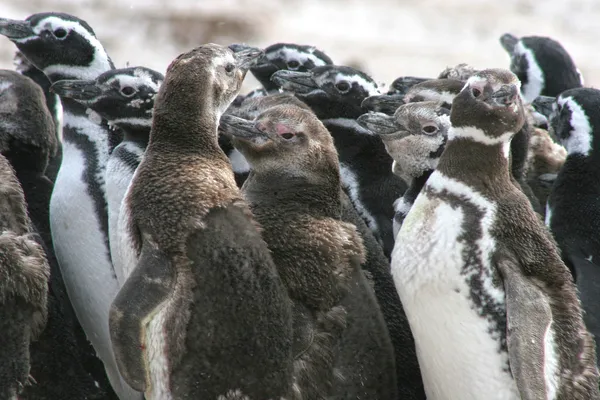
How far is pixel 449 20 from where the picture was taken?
12.8m

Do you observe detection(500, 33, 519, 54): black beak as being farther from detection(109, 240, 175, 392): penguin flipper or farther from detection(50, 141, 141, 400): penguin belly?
detection(109, 240, 175, 392): penguin flipper

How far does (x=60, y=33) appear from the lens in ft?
16.5

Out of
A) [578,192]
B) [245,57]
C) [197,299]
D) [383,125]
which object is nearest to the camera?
[197,299]

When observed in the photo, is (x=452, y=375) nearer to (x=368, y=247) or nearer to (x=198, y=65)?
(x=368, y=247)

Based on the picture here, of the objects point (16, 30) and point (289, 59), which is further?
point (289, 59)

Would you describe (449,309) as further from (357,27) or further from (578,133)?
(357,27)

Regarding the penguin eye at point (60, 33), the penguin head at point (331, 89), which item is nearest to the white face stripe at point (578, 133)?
the penguin head at point (331, 89)

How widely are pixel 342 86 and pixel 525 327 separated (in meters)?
1.91

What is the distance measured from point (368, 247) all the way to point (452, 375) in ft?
1.91

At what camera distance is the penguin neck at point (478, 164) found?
3799 mm

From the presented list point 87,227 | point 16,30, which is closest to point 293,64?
point 16,30

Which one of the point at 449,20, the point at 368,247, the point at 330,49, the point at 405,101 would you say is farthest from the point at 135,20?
the point at 368,247

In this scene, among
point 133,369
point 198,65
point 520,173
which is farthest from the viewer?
point 520,173

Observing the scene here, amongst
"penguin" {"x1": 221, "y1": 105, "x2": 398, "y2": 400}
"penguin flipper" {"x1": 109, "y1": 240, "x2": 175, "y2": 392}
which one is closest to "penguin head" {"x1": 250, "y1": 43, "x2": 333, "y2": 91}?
"penguin" {"x1": 221, "y1": 105, "x2": 398, "y2": 400}
